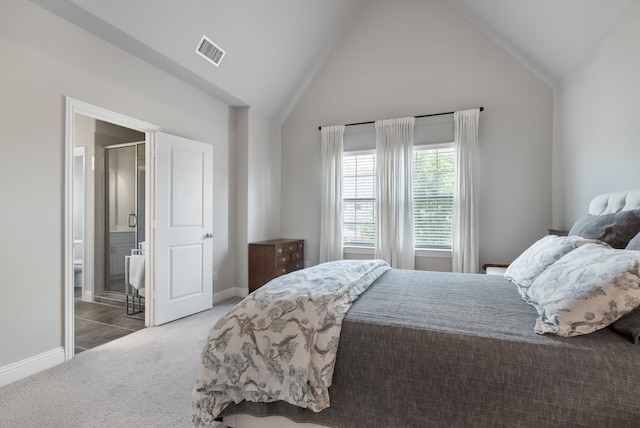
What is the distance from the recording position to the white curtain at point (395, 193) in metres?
4.14

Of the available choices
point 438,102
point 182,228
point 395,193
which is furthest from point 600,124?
point 182,228

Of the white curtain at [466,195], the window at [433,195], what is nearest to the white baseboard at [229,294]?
the window at [433,195]

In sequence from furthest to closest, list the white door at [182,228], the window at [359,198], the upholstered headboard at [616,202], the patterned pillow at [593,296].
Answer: the window at [359,198], the white door at [182,228], the upholstered headboard at [616,202], the patterned pillow at [593,296]

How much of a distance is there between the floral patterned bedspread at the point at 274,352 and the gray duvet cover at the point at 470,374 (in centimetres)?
8

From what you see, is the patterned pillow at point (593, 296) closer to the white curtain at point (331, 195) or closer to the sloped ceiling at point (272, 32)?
the sloped ceiling at point (272, 32)

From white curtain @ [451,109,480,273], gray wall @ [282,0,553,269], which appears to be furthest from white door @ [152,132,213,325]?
white curtain @ [451,109,480,273]

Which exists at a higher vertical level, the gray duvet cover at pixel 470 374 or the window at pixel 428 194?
the window at pixel 428 194

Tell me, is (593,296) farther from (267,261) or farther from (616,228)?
(267,261)

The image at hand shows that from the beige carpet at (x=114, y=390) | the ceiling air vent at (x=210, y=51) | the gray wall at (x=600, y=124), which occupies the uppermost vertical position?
the ceiling air vent at (x=210, y=51)

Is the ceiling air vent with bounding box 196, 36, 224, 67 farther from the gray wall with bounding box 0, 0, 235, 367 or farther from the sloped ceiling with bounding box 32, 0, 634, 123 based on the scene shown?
the gray wall with bounding box 0, 0, 235, 367

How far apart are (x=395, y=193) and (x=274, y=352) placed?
10.6 ft

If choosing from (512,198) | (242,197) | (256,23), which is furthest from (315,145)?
(512,198)

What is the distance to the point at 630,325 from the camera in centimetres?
115

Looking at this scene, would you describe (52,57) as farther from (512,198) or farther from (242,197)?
(512,198)
